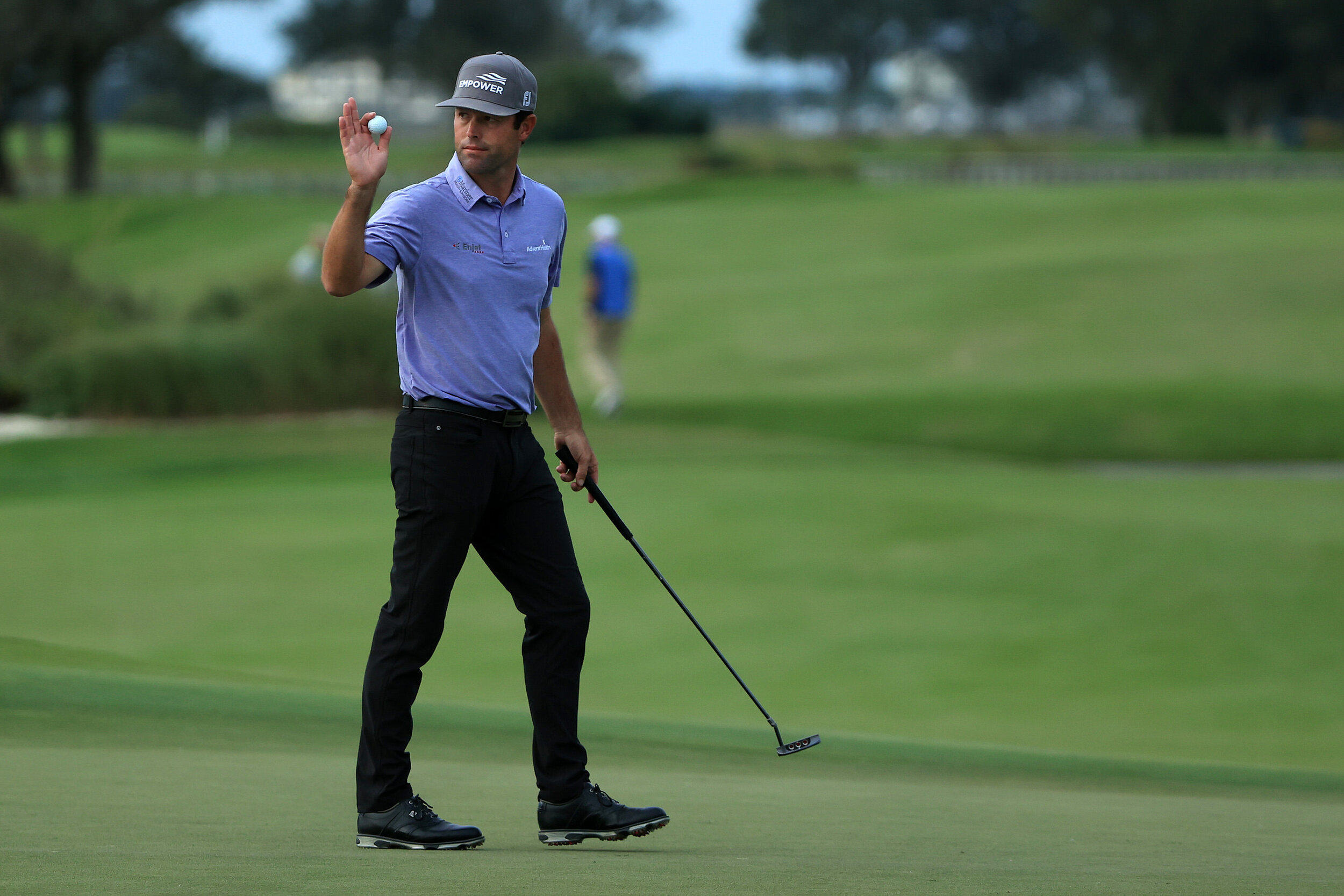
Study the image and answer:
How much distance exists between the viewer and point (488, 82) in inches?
175

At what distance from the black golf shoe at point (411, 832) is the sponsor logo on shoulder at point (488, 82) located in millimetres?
1715

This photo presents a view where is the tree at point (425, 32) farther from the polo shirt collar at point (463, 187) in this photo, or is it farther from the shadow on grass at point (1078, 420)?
the polo shirt collar at point (463, 187)

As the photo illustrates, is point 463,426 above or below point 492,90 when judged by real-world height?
below

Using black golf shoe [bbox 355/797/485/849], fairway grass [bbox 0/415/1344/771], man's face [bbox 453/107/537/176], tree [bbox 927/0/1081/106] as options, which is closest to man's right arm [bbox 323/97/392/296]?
man's face [bbox 453/107/537/176]

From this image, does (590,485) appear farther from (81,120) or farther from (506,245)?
(81,120)

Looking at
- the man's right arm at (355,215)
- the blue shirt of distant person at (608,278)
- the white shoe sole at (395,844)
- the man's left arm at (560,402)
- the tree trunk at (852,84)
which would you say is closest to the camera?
the man's right arm at (355,215)

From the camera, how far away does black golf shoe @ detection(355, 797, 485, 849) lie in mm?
4301

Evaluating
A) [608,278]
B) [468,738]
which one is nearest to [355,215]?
[468,738]

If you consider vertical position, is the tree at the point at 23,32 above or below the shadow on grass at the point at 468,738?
above

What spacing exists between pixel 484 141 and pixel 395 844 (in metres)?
1.70

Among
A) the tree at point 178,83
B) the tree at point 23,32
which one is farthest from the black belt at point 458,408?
the tree at point 178,83

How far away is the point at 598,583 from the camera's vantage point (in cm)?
1098

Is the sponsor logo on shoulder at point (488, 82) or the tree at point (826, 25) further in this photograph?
the tree at point (826, 25)

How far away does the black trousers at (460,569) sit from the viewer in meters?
4.42
